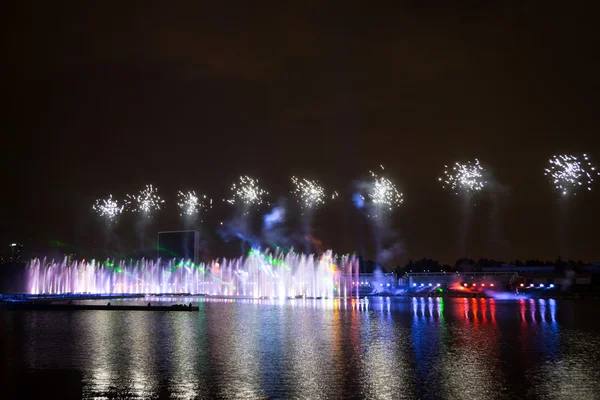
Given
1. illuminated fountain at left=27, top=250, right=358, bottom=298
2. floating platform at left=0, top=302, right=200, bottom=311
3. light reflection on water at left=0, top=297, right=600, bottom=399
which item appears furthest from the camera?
illuminated fountain at left=27, top=250, right=358, bottom=298

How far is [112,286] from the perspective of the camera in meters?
136

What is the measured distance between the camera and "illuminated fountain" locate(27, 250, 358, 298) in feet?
371

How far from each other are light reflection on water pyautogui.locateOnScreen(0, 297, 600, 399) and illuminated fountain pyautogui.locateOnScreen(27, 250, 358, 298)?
64.4 metres

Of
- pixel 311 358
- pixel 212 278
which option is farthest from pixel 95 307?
pixel 212 278

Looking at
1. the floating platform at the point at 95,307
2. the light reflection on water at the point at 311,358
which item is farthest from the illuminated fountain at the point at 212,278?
the light reflection on water at the point at 311,358

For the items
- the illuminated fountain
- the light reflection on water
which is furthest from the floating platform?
the illuminated fountain

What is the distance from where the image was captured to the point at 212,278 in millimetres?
139500

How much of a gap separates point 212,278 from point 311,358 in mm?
114195

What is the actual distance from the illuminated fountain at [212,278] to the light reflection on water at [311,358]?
64.4 m

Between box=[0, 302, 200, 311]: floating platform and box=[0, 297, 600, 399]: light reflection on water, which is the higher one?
box=[0, 302, 200, 311]: floating platform

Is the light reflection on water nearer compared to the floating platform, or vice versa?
the light reflection on water

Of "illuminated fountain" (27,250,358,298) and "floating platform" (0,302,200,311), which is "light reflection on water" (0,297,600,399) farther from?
"illuminated fountain" (27,250,358,298)

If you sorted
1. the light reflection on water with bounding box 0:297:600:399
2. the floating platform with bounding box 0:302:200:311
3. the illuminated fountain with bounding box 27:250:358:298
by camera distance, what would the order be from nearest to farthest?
the light reflection on water with bounding box 0:297:600:399 < the floating platform with bounding box 0:302:200:311 < the illuminated fountain with bounding box 27:250:358:298

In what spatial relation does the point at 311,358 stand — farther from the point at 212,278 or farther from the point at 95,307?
the point at 212,278
